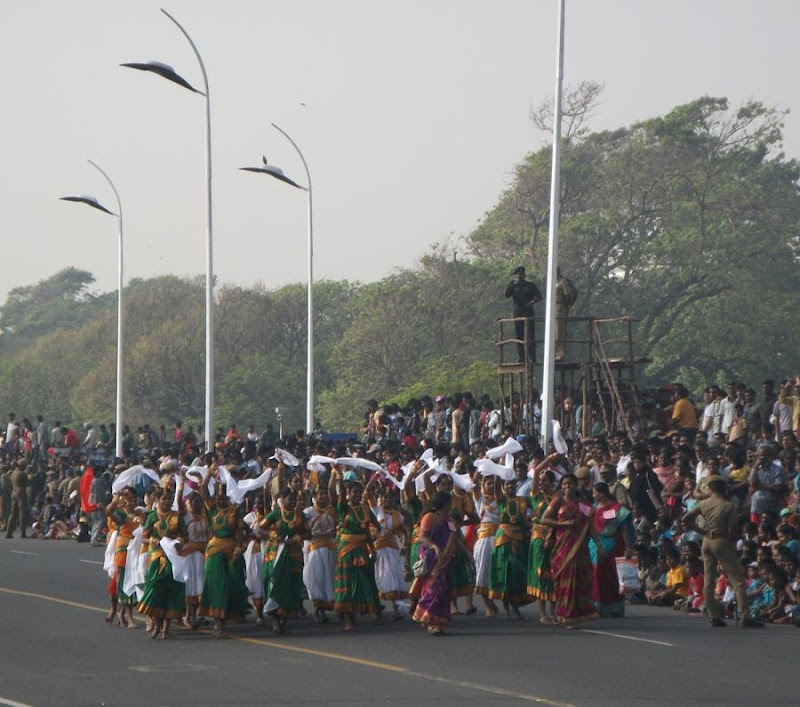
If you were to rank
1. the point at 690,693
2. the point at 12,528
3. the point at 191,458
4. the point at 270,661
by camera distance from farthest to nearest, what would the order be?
1. the point at 12,528
2. the point at 191,458
3. the point at 270,661
4. the point at 690,693

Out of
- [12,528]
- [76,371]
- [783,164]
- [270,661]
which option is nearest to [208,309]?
[12,528]

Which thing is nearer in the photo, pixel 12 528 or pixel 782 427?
pixel 782 427

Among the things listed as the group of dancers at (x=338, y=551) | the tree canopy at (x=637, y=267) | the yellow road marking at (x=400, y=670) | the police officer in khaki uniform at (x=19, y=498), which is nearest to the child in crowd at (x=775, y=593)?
the group of dancers at (x=338, y=551)

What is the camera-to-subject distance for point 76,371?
7975 centimetres

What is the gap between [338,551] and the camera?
52.1 ft

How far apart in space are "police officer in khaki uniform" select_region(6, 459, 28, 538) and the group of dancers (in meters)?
17.7

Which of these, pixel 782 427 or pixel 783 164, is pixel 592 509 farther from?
pixel 783 164

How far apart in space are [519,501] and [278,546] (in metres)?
2.87

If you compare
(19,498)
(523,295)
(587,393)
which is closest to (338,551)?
(587,393)

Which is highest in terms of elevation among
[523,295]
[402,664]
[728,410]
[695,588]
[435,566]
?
[523,295]

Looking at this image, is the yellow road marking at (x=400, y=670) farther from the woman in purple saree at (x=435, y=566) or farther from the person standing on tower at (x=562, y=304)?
the person standing on tower at (x=562, y=304)

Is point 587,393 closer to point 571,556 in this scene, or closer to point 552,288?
point 552,288

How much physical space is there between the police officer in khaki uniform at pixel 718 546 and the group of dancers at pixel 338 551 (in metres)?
1.16

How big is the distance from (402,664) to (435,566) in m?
2.18
